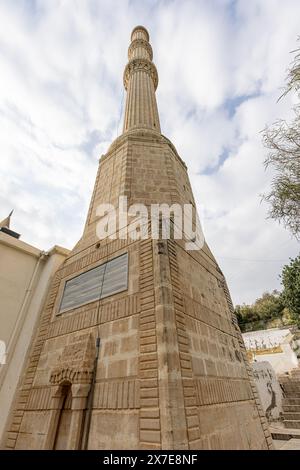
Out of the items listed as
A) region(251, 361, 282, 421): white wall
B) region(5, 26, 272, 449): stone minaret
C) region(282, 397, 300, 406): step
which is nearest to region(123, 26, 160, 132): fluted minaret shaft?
region(5, 26, 272, 449): stone minaret

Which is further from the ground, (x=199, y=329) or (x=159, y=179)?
(x=159, y=179)

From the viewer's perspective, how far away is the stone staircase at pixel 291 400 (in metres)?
10.8

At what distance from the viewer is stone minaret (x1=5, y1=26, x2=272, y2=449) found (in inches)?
119

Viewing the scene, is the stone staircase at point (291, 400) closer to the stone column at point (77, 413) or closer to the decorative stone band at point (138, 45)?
the stone column at point (77, 413)

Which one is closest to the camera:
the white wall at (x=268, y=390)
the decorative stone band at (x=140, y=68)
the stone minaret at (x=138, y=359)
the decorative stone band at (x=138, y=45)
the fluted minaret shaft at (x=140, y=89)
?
the stone minaret at (x=138, y=359)

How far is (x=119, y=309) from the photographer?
13.5 ft

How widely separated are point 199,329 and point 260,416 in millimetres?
2541

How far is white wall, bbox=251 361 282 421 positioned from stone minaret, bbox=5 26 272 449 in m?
8.09

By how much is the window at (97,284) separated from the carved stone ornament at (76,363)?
852 millimetres

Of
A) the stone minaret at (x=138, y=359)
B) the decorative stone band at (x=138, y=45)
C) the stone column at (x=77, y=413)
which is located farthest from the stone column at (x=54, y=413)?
the decorative stone band at (x=138, y=45)

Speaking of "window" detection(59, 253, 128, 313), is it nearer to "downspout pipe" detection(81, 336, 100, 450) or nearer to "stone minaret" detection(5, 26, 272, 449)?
"stone minaret" detection(5, 26, 272, 449)

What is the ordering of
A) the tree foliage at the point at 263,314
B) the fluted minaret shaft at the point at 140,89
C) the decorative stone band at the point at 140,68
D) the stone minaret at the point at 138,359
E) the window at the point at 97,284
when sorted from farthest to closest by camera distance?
the tree foliage at the point at 263,314
the decorative stone band at the point at 140,68
the fluted minaret shaft at the point at 140,89
the window at the point at 97,284
the stone minaret at the point at 138,359
